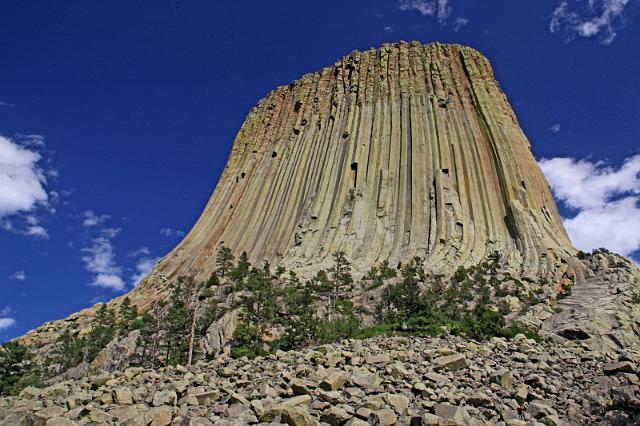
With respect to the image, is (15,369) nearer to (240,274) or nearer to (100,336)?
(100,336)

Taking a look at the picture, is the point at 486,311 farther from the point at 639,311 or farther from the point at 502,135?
the point at 502,135

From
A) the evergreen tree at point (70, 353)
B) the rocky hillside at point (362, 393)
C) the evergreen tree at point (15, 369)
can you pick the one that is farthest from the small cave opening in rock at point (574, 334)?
the evergreen tree at point (70, 353)

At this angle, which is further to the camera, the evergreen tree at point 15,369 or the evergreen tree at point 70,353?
the evergreen tree at point 70,353

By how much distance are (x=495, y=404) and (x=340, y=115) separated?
5137 centimetres

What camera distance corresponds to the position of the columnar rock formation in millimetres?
42719

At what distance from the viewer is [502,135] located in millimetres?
51500

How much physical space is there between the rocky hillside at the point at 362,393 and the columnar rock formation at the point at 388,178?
1024 inches

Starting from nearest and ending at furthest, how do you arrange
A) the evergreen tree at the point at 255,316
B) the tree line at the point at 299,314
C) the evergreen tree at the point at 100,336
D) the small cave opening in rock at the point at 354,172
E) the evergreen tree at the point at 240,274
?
the tree line at the point at 299,314
the evergreen tree at the point at 255,316
the evergreen tree at the point at 100,336
the evergreen tree at the point at 240,274
the small cave opening in rock at the point at 354,172

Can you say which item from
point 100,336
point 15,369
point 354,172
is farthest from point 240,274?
point 354,172

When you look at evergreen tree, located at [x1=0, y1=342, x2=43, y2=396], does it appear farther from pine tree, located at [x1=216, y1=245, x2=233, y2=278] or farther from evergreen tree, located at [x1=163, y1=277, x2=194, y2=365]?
pine tree, located at [x1=216, y1=245, x2=233, y2=278]

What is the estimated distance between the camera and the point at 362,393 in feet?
31.6

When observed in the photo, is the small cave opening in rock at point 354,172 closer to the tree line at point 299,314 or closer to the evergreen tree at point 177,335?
the tree line at point 299,314

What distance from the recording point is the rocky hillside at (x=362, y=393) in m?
8.57

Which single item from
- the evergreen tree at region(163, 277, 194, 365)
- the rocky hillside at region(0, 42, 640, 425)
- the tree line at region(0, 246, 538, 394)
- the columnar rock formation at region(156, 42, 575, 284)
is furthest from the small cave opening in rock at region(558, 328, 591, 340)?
the evergreen tree at region(163, 277, 194, 365)
